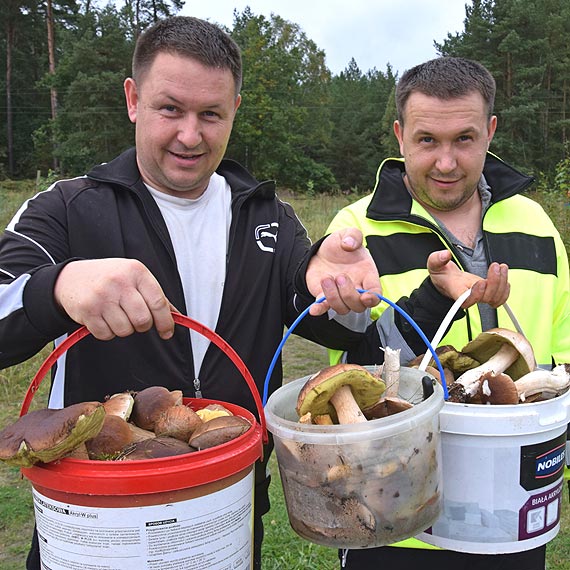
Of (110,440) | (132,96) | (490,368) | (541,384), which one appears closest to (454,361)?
(490,368)

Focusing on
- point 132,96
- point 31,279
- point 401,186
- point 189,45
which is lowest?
point 31,279

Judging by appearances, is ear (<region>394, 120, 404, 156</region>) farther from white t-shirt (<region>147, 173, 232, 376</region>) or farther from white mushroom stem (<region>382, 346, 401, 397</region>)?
white mushroom stem (<region>382, 346, 401, 397</region>)

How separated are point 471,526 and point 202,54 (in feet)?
5.48

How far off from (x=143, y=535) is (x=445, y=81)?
2040 millimetres

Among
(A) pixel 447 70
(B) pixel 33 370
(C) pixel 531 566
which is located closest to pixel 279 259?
(A) pixel 447 70

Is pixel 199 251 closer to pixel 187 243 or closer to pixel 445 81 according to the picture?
pixel 187 243

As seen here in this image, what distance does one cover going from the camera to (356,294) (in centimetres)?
154

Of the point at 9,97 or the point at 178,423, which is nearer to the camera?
the point at 178,423

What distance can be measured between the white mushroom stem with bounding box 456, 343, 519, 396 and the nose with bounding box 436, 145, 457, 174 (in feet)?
3.31

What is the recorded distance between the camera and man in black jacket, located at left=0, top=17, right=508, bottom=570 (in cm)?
199

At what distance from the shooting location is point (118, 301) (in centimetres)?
133

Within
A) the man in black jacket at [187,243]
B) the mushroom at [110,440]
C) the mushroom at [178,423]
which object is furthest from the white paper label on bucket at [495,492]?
the mushroom at [110,440]

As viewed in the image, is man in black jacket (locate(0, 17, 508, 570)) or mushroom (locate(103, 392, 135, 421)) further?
man in black jacket (locate(0, 17, 508, 570))

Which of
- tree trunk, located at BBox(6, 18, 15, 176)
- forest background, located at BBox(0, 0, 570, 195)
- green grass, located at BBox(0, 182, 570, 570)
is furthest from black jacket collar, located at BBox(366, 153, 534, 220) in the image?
tree trunk, located at BBox(6, 18, 15, 176)
